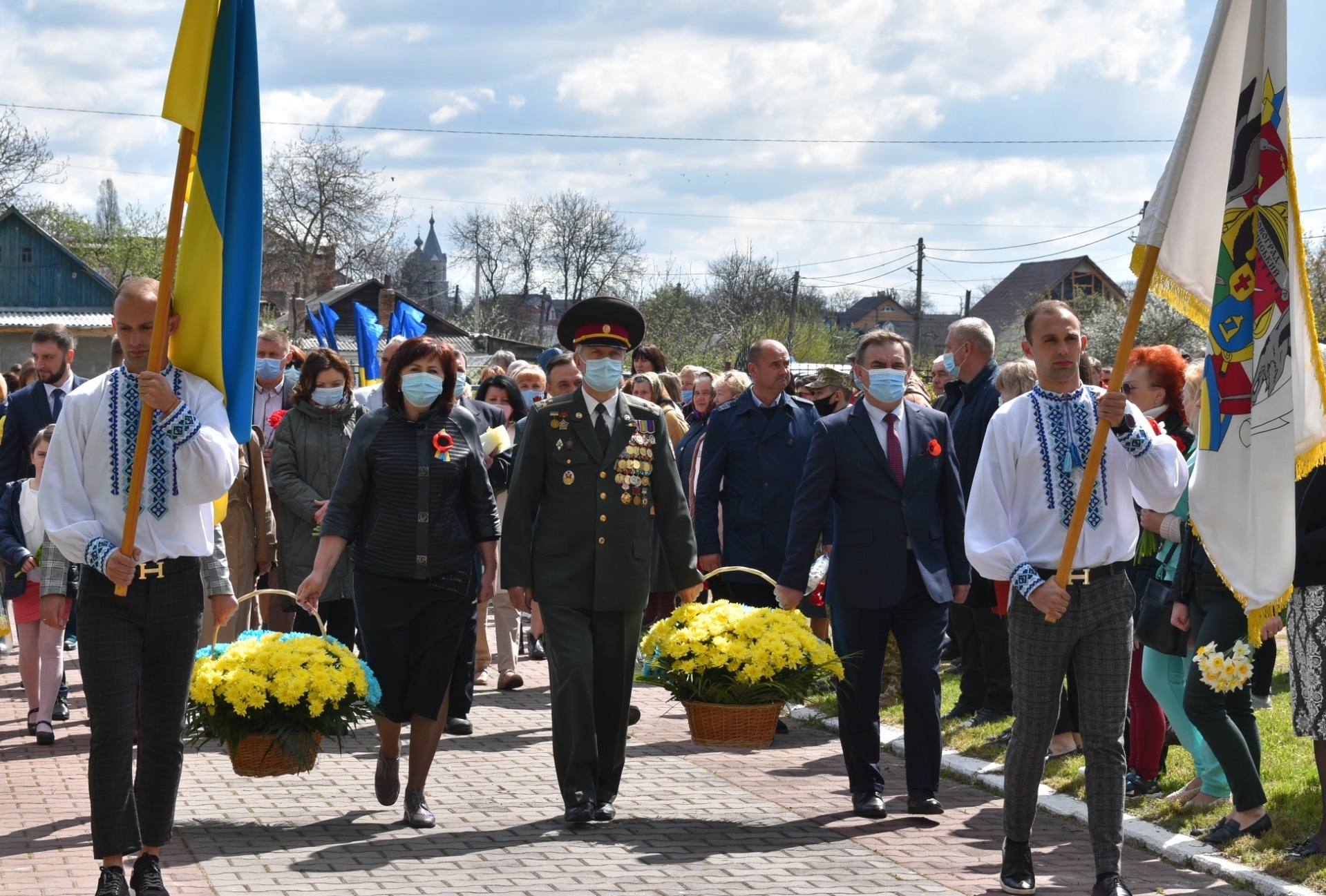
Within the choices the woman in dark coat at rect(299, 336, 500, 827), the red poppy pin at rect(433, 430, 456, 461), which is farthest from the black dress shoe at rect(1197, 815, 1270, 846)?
the red poppy pin at rect(433, 430, 456, 461)

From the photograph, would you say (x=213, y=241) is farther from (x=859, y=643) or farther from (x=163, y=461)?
(x=859, y=643)

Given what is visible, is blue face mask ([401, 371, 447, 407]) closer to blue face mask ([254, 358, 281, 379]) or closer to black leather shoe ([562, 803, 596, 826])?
black leather shoe ([562, 803, 596, 826])

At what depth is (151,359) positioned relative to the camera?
5.49 metres

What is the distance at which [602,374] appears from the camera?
25.0 feet

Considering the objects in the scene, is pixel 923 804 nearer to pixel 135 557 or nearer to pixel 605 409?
pixel 605 409

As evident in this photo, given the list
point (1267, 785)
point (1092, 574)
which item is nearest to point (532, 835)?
point (1092, 574)

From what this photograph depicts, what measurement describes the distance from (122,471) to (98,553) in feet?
1.13

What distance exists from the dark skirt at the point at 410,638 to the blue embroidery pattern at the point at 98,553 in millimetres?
1944

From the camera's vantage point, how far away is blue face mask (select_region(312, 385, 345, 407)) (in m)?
9.82

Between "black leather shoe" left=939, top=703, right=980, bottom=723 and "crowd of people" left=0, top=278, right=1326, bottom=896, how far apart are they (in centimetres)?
3

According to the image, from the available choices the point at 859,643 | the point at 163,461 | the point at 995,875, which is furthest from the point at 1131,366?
the point at 163,461

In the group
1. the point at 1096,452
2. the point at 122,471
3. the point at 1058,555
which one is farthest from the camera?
the point at 1058,555

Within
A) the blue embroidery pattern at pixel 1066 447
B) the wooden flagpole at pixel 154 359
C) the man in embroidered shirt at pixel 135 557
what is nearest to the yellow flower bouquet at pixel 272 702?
the man in embroidered shirt at pixel 135 557

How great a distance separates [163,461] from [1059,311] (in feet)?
11.8
